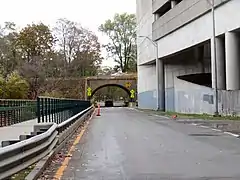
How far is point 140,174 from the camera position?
9656 mm

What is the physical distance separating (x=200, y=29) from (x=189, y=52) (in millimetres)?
13069

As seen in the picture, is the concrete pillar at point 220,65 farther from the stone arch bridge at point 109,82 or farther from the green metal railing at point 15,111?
the stone arch bridge at point 109,82

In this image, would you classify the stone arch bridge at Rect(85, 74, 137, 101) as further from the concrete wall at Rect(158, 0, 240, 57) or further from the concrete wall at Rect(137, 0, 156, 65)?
the concrete wall at Rect(158, 0, 240, 57)

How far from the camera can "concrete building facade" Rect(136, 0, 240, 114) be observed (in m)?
36.2

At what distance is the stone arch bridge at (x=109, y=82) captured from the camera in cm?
9950

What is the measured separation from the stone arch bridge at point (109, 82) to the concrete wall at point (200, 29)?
43.0 meters

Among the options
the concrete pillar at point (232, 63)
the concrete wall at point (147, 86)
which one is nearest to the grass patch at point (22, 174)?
the concrete pillar at point (232, 63)

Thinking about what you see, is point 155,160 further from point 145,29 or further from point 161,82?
point 145,29

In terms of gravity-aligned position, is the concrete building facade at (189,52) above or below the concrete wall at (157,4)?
below

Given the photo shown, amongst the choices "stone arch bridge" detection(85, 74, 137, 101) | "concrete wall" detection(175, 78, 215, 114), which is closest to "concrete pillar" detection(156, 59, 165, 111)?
"concrete wall" detection(175, 78, 215, 114)

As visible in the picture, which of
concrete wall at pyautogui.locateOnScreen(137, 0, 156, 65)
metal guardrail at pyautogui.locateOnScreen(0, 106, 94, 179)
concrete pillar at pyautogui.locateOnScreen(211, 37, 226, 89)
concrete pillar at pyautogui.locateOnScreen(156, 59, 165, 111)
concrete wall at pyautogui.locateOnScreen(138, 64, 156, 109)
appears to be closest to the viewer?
metal guardrail at pyautogui.locateOnScreen(0, 106, 94, 179)

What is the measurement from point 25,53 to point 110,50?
110ft

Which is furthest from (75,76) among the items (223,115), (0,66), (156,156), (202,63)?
(156,156)

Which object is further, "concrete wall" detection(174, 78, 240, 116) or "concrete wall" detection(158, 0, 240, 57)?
"concrete wall" detection(174, 78, 240, 116)
